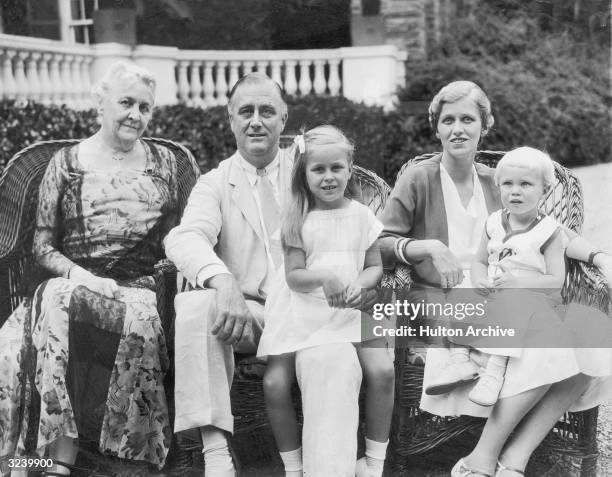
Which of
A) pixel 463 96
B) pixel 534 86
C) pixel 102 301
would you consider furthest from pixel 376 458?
pixel 534 86

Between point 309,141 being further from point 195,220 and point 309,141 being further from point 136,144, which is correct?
point 136,144

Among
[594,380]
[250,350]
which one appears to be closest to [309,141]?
[250,350]

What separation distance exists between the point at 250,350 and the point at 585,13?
195cm

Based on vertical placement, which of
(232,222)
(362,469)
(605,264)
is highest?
(232,222)

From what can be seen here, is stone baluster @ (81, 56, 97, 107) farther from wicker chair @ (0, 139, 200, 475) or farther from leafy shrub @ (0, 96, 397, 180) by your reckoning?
wicker chair @ (0, 139, 200, 475)

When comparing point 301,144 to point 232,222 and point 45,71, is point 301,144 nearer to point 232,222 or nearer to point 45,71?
point 232,222

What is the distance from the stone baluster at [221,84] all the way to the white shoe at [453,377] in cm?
387

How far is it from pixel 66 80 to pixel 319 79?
1.91m

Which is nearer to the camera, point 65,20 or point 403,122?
point 65,20

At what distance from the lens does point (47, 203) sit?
2.80 meters

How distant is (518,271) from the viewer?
2381mm

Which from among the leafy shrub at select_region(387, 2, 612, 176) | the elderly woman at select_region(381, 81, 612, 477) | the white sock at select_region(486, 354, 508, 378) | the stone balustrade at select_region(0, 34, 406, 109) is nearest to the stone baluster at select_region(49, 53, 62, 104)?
the stone balustrade at select_region(0, 34, 406, 109)

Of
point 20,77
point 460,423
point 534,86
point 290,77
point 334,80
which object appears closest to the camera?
point 460,423

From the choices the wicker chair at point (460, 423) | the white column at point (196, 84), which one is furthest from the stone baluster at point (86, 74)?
the wicker chair at point (460, 423)
